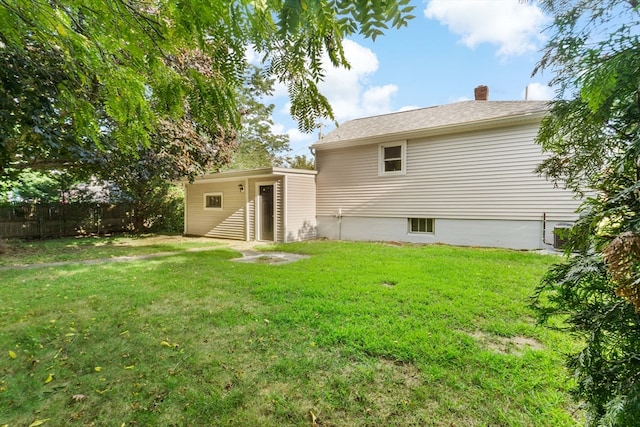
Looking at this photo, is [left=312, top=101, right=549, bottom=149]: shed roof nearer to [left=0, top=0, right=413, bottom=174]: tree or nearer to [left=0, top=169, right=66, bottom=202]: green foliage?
[left=0, top=0, right=413, bottom=174]: tree

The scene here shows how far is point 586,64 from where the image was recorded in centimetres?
Result: 130

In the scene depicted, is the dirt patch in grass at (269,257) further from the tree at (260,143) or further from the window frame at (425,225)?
the tree at (260,143)

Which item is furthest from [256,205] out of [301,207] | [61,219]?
[61,219]

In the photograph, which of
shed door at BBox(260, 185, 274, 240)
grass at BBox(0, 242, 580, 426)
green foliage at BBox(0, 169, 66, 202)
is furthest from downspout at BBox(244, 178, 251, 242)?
green foliage at BBox(0, 169, 66, 202)

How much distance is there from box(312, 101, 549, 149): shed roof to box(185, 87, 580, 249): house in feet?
0.12

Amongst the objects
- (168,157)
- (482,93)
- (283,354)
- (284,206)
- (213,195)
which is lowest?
(283,354)

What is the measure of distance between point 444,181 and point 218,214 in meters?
8.78

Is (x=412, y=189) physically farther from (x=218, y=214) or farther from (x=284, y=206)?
(x=218, y=214)

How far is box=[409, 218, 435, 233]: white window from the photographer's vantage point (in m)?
10.0

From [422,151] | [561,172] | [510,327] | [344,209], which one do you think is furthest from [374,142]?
[561,172]

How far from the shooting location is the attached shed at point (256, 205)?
1098cm

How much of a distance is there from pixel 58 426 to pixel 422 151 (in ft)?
33.1

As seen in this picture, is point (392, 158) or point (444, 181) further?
point (392, 158)

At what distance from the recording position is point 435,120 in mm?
10125
